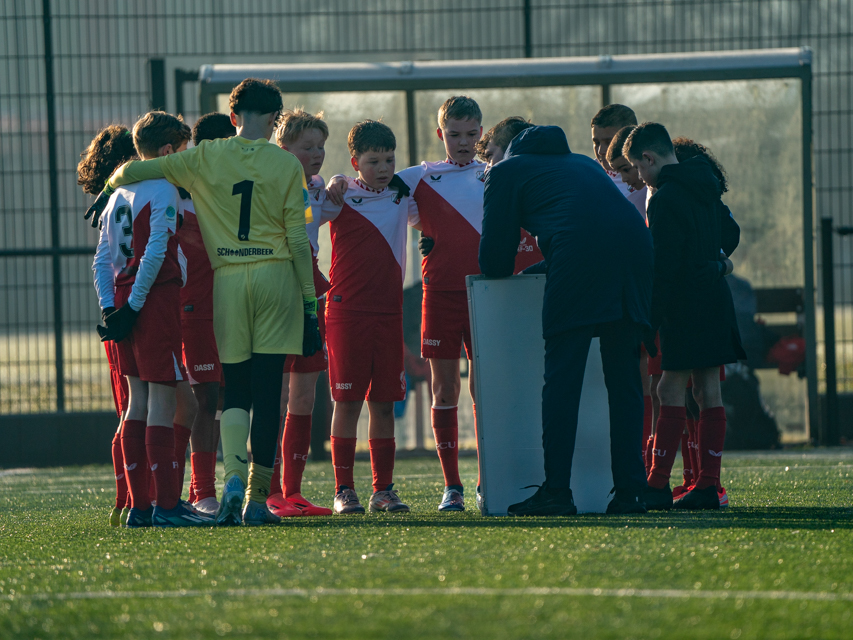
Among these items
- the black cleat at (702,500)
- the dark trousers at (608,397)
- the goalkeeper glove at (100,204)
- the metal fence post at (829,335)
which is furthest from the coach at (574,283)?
the metal fence post at (829,335)

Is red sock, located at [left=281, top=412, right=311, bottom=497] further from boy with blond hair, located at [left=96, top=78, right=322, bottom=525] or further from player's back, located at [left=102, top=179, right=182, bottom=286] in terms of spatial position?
player's back, located at [left=102, top=179, right=182, bottom=286]

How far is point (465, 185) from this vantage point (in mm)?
4957

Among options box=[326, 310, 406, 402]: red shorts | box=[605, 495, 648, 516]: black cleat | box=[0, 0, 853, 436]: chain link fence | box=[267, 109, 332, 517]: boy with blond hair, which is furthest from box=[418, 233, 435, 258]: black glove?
box=[0, 0, 853, 436]: chain link fence

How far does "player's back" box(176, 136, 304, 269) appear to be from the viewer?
387 cm

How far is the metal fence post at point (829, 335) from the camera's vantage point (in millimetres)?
8711

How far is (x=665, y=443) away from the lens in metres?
4.40

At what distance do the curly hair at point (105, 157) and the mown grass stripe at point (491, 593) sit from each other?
2.33 metres

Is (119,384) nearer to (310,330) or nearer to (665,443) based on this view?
(310,330)

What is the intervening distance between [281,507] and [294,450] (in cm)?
32

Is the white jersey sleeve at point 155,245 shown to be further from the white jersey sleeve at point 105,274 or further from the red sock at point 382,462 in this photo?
the red sock at point 382,462

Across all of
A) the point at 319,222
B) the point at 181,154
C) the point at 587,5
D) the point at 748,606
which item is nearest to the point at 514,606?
the point at 748,606

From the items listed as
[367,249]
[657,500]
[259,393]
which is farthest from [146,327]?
[657,500]

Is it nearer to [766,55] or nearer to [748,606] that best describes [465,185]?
[748,606]

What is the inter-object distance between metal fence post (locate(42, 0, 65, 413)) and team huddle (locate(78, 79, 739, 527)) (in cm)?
512
